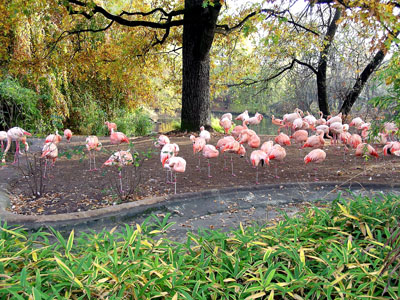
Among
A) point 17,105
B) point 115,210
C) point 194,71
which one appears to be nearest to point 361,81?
point 194,71

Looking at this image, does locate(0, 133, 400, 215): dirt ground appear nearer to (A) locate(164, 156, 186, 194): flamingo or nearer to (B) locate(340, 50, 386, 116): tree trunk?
(A) locate(164, 156, 186, 194): flamingo


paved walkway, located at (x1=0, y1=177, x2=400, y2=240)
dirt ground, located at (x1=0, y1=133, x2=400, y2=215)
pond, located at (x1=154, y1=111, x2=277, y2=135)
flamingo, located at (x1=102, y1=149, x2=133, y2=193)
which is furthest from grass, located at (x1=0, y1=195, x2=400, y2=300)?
pond, located at (x1=154, y1=111, x2=277, y2=135)

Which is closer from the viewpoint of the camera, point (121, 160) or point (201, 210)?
point (201, 210)

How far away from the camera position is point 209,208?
3945 millimetres

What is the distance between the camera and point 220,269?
60.9 inches

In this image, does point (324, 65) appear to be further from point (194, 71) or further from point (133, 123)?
point (133, 123)

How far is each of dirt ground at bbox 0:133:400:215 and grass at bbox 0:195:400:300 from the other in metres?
2.26

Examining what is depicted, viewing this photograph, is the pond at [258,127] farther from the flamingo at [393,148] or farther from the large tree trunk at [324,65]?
the flamingo at [393,148]

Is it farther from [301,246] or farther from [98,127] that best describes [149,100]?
[301,246]

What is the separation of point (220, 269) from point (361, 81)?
10.5 meters

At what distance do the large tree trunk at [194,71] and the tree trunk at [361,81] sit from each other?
501 cm

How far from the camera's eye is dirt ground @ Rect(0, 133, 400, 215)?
424cm

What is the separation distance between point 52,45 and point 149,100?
8301mm

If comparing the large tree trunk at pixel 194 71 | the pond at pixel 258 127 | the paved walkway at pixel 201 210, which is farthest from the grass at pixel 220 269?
the pond at pixel 258 127
